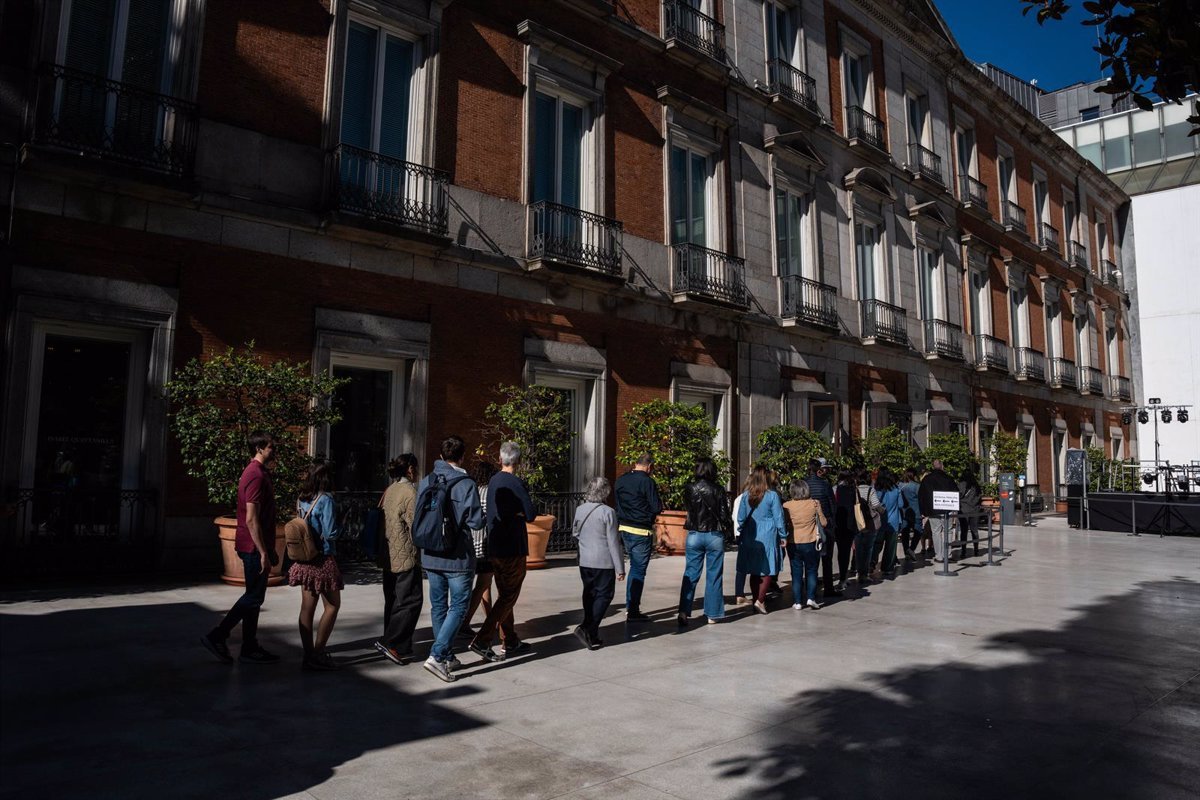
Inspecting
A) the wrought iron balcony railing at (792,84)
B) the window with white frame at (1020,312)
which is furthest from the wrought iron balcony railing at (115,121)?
the window with white frame at (1020,312)

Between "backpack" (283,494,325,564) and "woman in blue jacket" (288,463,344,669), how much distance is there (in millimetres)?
43

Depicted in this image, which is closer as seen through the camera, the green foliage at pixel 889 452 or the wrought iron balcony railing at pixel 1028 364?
the green foliage at pixel 889 452

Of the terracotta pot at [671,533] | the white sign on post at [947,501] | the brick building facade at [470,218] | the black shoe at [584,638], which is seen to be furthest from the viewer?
the terracotta pot at [671,533]

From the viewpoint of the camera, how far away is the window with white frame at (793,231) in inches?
804

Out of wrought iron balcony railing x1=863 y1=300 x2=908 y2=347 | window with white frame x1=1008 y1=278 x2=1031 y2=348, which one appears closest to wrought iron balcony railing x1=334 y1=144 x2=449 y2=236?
wrought iron balcony railing x1=863 y1=300 x2=908 y2=347

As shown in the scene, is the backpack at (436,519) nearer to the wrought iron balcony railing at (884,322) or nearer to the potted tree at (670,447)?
the potted tree at (670,447)

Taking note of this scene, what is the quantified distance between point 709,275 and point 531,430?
21.6ft

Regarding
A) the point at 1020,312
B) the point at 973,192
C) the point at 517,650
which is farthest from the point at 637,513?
the point at 1020,312

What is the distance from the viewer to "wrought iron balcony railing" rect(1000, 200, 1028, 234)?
3050 centimetres

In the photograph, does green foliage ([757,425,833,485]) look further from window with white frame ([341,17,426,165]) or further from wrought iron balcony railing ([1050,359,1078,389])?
wrought iron balcony railing ([1050,359,1078,389])

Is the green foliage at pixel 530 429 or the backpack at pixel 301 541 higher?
the green foliage at pixel 530 429

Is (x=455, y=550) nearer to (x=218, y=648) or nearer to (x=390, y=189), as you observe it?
(x=218, y=648)

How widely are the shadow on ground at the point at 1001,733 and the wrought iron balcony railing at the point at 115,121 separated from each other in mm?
9932

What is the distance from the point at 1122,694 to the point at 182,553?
33.6 feet
